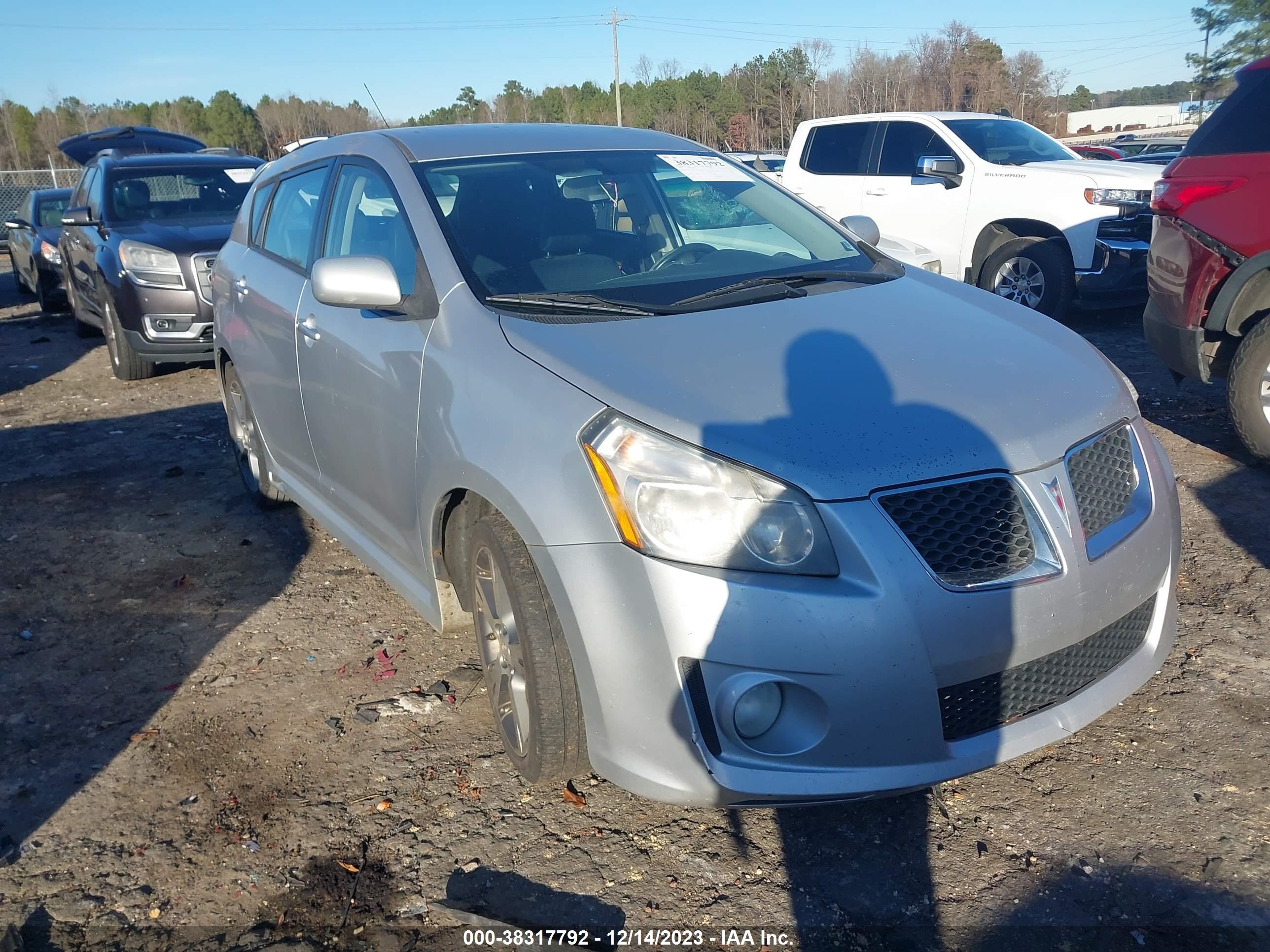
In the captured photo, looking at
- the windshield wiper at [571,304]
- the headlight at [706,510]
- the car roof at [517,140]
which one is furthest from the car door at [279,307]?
the headlight at [706,510]

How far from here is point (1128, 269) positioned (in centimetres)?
821

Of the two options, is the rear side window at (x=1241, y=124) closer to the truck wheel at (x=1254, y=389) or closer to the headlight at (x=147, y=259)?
the truck wheel at (x=1254, y=389)

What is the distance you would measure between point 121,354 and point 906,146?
7.39 metres

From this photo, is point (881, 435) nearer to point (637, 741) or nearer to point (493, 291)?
point (637, 741)

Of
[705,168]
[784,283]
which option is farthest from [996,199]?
[784,283]

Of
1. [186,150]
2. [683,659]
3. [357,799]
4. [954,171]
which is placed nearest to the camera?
[683,659]

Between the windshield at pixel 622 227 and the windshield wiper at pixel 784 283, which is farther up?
the windshield at pixel 622 227

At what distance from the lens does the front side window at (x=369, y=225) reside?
3312mm

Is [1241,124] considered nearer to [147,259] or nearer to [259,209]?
[259,209]

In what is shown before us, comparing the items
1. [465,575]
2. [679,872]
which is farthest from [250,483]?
[679,872]

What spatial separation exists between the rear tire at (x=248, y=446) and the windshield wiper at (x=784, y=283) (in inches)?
98.6

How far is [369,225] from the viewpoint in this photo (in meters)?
3.62

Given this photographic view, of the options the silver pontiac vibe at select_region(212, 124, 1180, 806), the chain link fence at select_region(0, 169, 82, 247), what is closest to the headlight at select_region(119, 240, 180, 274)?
the silver pontiac vibe at select_region(212, 124, 1180, 806)

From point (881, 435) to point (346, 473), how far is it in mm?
2069
